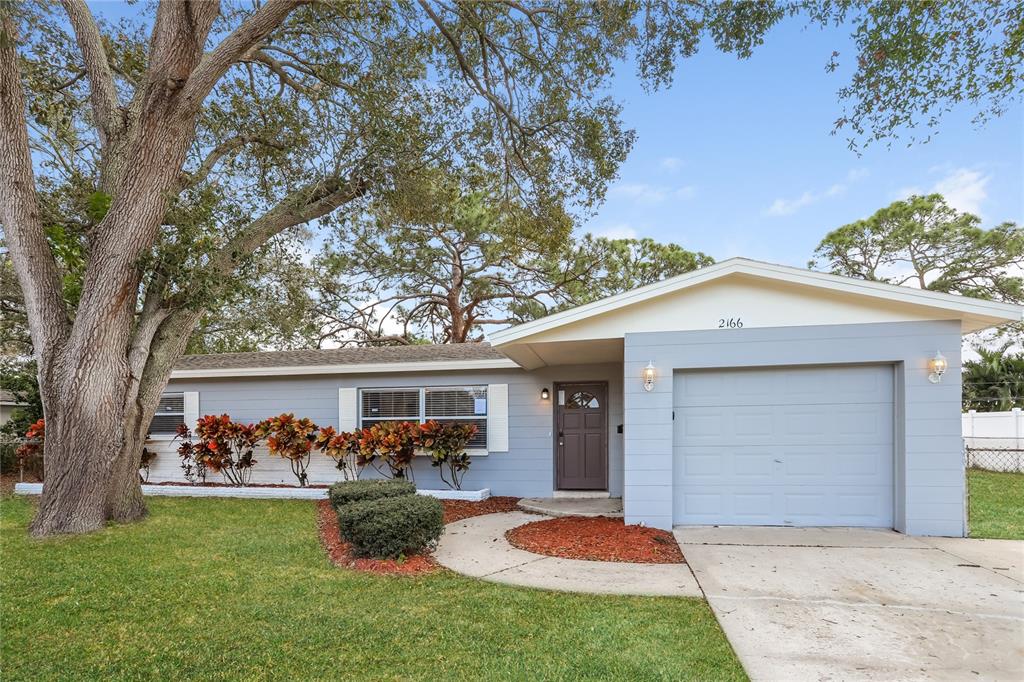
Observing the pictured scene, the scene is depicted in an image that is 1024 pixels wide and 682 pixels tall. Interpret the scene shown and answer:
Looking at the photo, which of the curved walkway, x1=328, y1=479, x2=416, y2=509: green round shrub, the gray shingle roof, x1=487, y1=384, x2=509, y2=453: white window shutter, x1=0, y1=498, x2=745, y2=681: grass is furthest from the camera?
the gray shingle roof

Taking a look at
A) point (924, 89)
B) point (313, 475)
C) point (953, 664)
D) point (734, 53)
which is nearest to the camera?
point (953, 664)

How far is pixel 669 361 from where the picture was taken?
672cm

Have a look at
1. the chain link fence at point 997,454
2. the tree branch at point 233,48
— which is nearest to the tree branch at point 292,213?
the tree branch at point 233,48

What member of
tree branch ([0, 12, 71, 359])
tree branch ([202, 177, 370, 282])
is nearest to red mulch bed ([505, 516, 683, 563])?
tree branch ([202, 177, 370, 282])

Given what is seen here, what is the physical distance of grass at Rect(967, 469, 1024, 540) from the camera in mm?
6484

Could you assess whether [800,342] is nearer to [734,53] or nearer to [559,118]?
[734,53]

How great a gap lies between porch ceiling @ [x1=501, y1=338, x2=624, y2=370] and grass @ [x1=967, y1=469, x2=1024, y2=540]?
4594 millimetres

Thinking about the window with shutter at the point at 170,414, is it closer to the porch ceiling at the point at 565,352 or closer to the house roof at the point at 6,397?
the porch ceiling at the point at 565,352

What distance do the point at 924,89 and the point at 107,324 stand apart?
389 inches

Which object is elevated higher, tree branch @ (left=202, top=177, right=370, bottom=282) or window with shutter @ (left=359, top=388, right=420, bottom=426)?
tree branch @ (left=202, top=177, right=370, bottom=282)

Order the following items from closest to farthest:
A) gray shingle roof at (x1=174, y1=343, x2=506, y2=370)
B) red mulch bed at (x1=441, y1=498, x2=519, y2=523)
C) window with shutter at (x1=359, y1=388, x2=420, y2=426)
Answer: red mulch bed at (x1=441, y1=498, x2=519, y2=523)
gray shingle roof at (x1=174, y1=343, x2=506, y2=370)
window with shutter at (x1=359, y1=388, x2=420, y2=426)

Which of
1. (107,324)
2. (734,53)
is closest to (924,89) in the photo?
(734,53)

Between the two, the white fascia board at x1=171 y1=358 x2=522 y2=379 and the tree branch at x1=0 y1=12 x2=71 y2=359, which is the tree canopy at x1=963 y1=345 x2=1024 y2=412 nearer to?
the white fascia board at x1=171 y1=358 x2=522 y2=379

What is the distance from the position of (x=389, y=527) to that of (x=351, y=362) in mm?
5286
